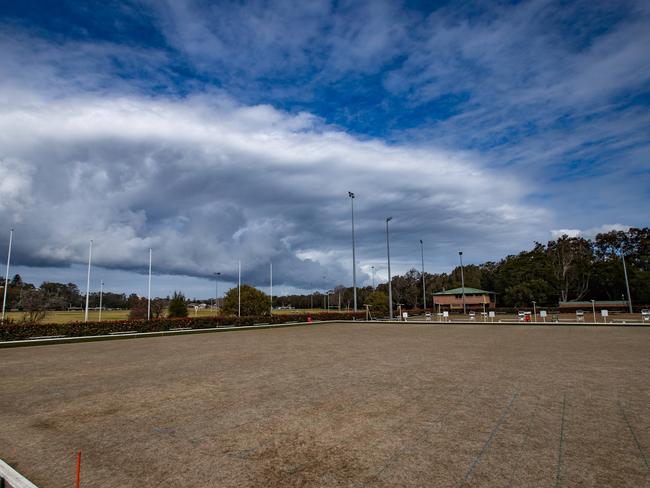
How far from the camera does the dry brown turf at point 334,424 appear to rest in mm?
5910

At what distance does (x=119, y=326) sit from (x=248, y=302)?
1976 cm

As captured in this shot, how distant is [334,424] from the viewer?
803 cm

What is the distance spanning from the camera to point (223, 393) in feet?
35.3

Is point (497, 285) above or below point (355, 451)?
above

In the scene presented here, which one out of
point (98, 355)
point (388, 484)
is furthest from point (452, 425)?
point (98, 355)

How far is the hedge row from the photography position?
26734mm

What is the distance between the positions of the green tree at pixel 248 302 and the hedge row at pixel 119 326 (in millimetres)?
4916

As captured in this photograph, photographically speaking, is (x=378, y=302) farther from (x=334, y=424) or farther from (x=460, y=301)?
(x=334, y=424)

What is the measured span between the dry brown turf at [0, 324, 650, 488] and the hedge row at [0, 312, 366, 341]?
14312 millimetres

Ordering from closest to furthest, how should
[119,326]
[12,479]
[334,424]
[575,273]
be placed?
[12,479] → [334,424] → [119,326] → [575,273]

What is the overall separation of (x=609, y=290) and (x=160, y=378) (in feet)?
310

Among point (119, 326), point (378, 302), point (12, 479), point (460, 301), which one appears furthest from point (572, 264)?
point (12, 479)

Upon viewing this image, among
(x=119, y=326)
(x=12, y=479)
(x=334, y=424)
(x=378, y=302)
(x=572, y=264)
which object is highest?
(x=572, y=264)

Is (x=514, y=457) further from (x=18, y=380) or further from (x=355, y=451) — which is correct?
(x=18, y=380)
